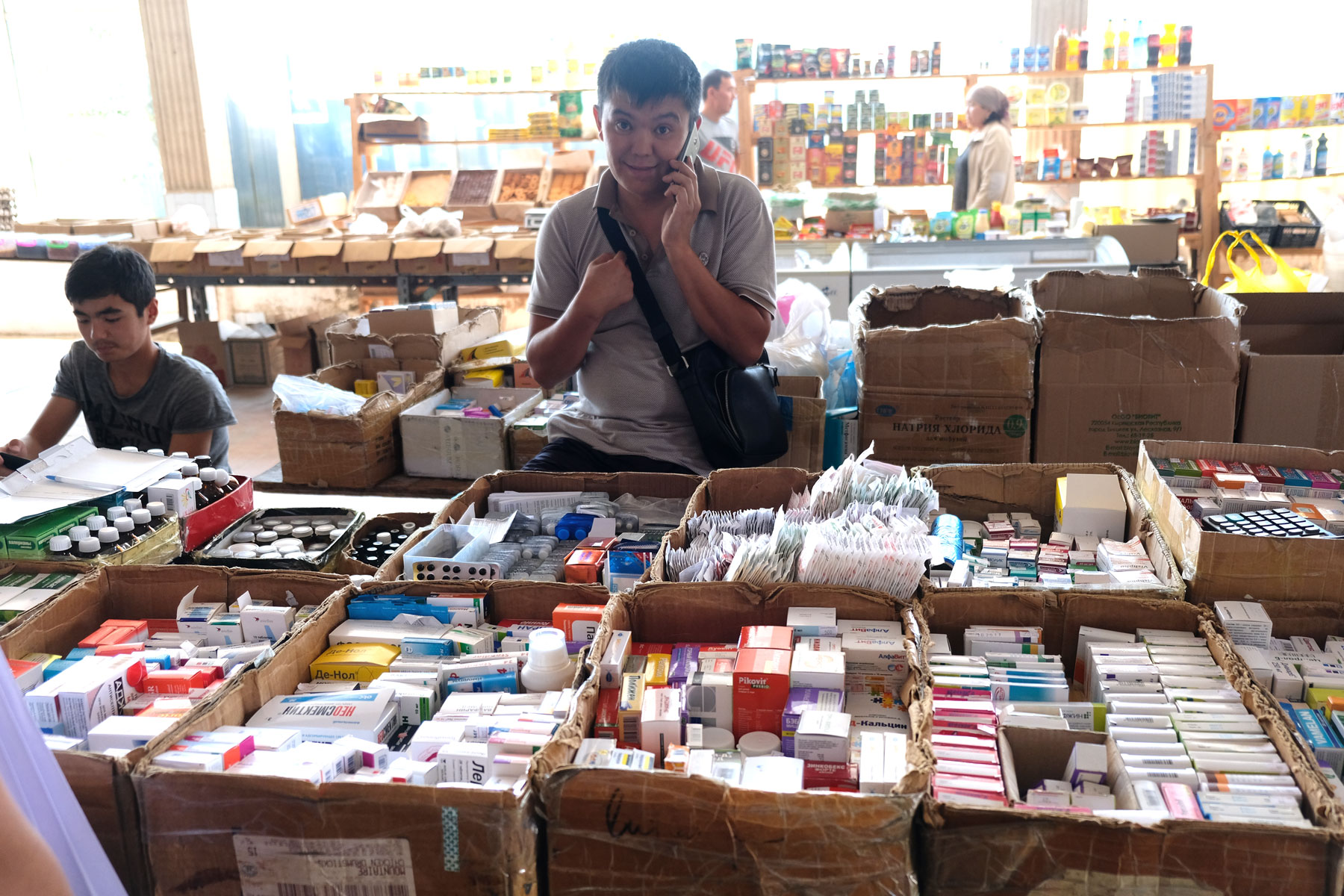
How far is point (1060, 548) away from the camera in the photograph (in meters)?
1.87

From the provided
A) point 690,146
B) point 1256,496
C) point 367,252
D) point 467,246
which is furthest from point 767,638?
point 367,252

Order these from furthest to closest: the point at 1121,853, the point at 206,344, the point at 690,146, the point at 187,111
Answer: the point at 187,111 → the point at 206,344 → the point at 690,146 → the point at 1121,853

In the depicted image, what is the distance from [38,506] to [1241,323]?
136 inches

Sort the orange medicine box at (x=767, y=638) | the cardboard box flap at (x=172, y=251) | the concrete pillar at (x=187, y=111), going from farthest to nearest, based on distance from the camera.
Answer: the concrete pillar at (x=187, y=111) < the cardboard box flap at (x=172, y=251) < the orange medicine box at (x=767, y=638)

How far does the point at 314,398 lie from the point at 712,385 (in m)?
2.17

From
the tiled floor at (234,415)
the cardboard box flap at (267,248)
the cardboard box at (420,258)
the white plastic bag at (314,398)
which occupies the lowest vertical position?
the tiled floor at (234,415)

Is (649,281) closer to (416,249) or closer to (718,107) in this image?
(416,249)

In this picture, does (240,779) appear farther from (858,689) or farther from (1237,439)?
(1237,439)

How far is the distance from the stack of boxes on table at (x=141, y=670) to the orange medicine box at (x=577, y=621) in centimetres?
43

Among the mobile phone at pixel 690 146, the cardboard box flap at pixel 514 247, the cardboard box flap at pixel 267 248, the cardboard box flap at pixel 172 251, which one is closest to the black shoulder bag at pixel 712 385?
the mobile phone at pixel 690 146

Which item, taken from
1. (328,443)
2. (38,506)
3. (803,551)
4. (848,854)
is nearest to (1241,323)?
(803,551)

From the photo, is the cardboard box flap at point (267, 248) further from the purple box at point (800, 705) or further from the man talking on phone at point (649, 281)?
the purple box at point (800, 705)

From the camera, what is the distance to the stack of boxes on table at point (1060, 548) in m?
1.69

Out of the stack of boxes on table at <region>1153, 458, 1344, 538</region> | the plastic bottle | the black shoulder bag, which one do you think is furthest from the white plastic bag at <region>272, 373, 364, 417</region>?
the stack of boxes on table at <region>1153, 458, 1344, 538</region>
